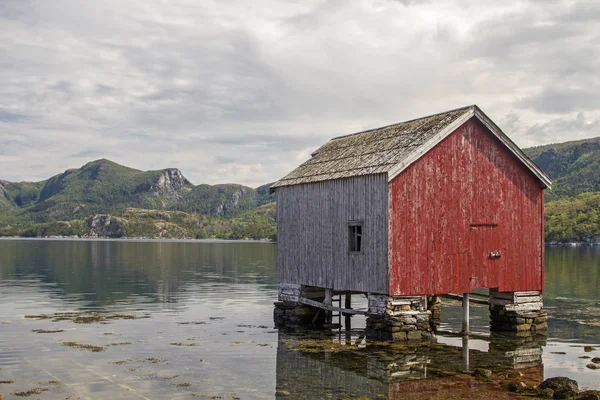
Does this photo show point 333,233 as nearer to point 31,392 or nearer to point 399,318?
point 399,318

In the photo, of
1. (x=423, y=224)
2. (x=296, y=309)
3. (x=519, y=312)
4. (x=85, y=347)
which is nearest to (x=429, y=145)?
(x=423, y=224)

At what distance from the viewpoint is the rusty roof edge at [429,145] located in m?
29.7

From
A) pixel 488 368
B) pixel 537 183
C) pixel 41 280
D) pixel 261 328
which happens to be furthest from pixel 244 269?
pixel 488 368

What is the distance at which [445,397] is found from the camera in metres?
21.5

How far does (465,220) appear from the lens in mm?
31844

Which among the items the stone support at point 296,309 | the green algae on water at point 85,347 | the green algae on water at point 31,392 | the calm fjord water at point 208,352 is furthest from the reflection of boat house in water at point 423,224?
the green algae on water at point 31,392

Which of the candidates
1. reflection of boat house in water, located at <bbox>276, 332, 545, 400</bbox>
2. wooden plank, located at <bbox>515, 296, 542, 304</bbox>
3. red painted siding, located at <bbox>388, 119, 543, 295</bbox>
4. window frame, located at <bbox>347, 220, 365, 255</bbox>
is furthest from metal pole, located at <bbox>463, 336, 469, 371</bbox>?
window frame, located at <bbox>347, 220, 365, 255</bbox>

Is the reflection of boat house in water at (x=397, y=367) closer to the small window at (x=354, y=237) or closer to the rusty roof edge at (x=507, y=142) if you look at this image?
the small window at (x=354, y=237)

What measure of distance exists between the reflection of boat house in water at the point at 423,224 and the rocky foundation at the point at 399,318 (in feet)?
0.15

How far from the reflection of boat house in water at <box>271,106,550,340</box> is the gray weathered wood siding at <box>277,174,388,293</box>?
56mm

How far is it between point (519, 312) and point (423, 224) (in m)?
7.69

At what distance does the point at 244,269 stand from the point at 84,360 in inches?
2607

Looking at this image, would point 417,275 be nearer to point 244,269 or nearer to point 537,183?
point 537,183

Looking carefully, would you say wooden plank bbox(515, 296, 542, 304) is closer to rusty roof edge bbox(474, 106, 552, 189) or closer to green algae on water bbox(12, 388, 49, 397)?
rusty roof edge bbox(474, 106, 552, 189)
